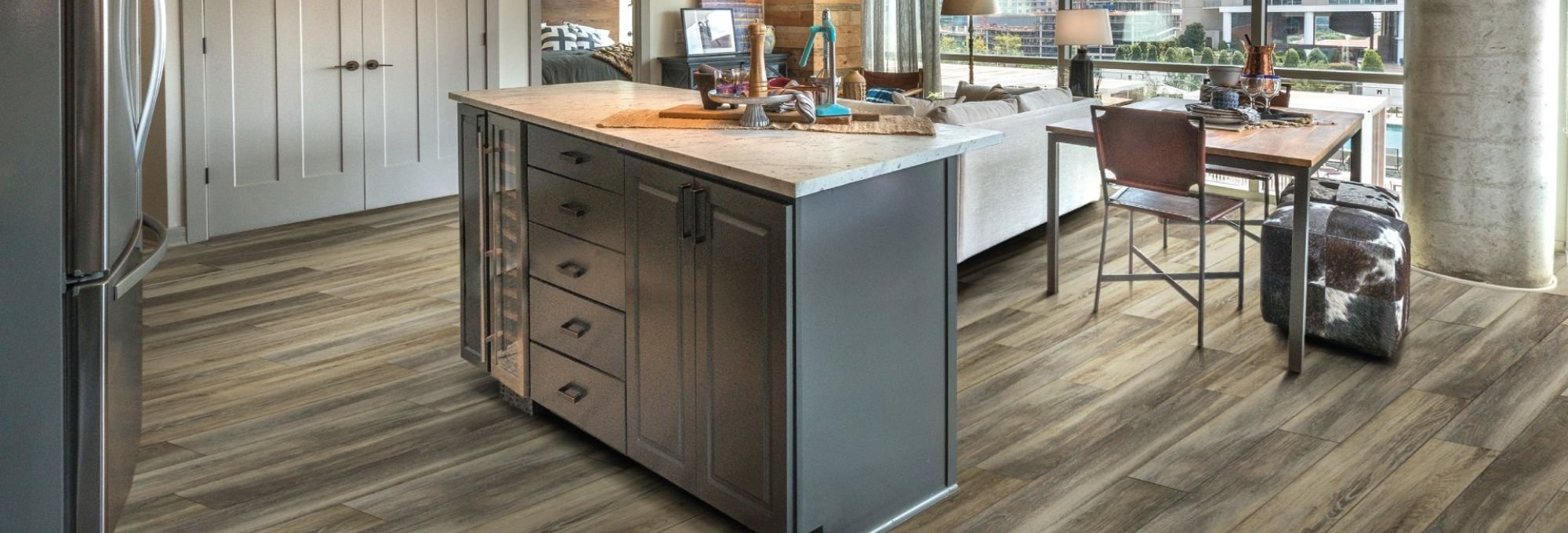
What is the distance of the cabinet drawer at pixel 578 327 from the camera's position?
2.96 meters

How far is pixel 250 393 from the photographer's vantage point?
3.69m

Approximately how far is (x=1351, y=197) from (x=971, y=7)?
3363 millimetres

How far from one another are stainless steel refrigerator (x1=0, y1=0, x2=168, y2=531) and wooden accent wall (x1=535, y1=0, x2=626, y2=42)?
7.94 metres

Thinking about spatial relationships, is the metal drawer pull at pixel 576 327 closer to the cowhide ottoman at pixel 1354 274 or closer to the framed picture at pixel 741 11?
the cowhide ottoman at pixel 1354 274

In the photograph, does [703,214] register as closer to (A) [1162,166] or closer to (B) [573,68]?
(A) [1162,166]

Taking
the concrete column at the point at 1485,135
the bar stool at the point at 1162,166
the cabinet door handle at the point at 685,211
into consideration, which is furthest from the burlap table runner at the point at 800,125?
the concrete column at the point at 1485,135

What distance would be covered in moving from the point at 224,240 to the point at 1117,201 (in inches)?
161

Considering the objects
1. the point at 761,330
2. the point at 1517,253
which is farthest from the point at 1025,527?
the point at 1517,253

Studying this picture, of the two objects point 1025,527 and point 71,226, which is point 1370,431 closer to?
point 1025,527

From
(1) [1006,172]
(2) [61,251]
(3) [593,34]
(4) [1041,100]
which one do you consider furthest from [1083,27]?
(2) [61,251]

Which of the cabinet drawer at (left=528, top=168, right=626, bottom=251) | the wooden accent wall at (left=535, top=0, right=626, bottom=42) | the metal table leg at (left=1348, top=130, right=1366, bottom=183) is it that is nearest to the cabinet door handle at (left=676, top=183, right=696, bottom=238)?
the cabinet drawer at (left=528, top=168, right=626, bottom=251)

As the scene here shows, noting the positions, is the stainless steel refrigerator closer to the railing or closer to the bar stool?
the bar stool

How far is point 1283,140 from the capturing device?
13.2 ft

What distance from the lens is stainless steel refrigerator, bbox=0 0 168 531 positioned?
1.90m
